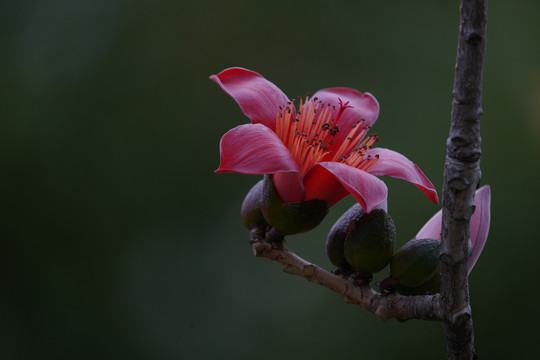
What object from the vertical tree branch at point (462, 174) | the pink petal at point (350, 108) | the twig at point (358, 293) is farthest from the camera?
the pink petal at point (350, 108)

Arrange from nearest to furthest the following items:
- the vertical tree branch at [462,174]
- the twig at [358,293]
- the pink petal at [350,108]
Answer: the vertical tree branch at [462,174]
the twig at [358,293]
the pink petal at [350,108]

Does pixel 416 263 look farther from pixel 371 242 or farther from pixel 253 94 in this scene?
pixel 253 94

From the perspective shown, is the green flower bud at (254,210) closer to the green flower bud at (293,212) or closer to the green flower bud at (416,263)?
the green flower bud at (293,212)

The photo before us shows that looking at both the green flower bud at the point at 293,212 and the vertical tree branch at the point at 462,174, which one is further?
the green flower bud at the point at 293,212

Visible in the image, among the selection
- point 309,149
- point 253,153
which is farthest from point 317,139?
point 253,153

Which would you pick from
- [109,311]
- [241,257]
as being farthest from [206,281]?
[109,311]

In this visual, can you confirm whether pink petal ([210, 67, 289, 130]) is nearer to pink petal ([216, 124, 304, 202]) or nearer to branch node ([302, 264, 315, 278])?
pink petal ([216, 124, 304, 202])

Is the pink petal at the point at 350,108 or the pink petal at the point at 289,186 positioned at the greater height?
the pink petal at the point at 350,108

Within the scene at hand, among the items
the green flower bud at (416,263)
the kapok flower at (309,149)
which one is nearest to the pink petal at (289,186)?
the kapok flower at (309,149)
